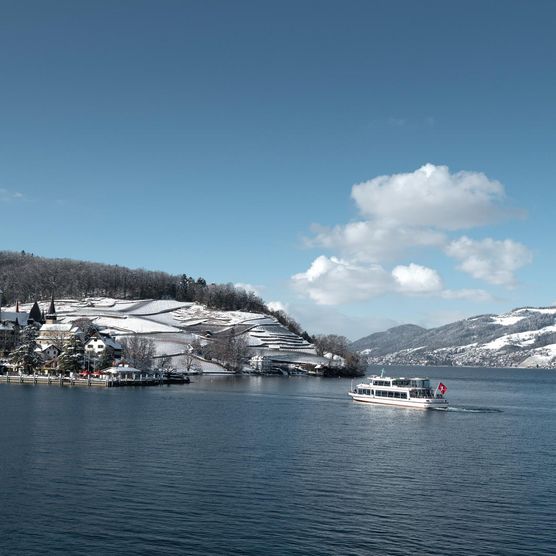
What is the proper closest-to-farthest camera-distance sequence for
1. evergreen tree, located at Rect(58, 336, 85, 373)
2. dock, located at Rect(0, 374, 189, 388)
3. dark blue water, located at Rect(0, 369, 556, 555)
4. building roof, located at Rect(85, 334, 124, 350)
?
dark blue water, located at Rect(0, 369, 556, 555) → dock, located at Rect(0, 374, 189, 388) → evergreen tree, located at Rect(58, 336, 85, 373) → building roof, located at Rect(85, 334, 124, 350)

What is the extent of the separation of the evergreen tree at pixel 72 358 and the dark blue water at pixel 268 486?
67299 millimetres

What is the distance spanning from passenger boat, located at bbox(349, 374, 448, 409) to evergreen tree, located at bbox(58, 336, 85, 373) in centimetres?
6734

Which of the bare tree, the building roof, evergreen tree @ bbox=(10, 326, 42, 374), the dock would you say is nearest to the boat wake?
the dock

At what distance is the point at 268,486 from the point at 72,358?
114 meters

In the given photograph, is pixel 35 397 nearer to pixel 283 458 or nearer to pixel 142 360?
pixel 283 458

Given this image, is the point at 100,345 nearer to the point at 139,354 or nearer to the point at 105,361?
the point at 139,354

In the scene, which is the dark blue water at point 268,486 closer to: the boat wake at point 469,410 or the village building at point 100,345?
the boat wake at point 469,410

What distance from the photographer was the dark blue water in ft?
104

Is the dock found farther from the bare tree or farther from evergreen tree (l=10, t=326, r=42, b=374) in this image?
the bare tree

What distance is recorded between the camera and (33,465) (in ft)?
151

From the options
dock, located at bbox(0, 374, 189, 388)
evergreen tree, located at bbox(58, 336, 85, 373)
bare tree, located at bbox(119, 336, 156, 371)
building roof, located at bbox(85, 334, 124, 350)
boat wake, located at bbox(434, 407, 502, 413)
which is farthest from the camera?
building roof, located at bbox(85, 334, 124, 350)

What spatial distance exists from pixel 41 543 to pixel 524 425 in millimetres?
66827

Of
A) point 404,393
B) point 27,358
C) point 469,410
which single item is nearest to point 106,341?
point 27,358

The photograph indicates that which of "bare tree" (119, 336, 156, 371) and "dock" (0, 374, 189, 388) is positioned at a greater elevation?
"bare tree" (119, 336, 156, 371)
